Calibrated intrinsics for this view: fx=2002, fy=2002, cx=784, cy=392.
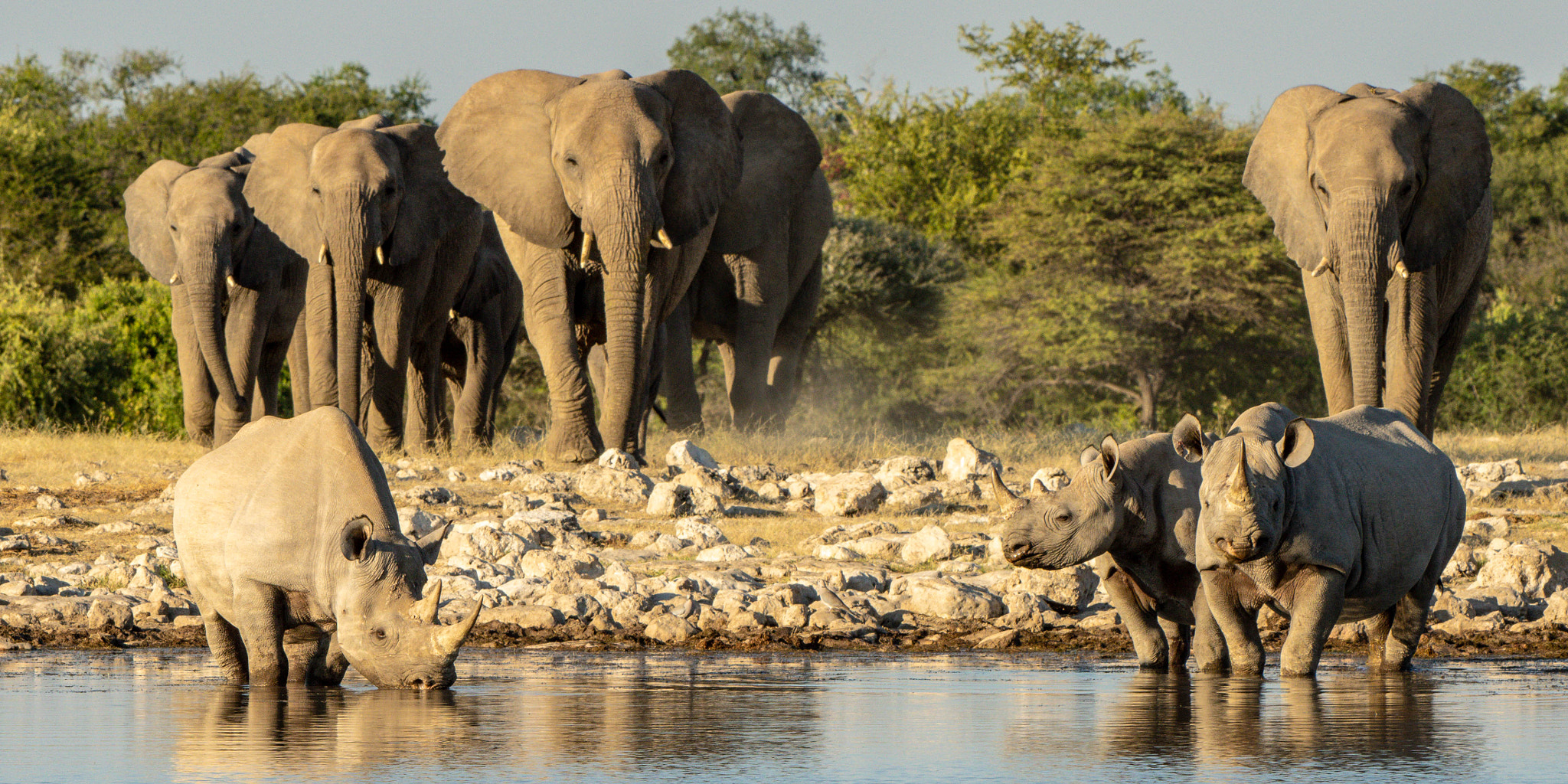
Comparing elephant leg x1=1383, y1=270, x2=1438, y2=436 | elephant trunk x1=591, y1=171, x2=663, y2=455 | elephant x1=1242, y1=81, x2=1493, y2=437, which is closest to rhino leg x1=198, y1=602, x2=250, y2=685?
elephant trunk x1=591, y1=171, x2=663, y2=455

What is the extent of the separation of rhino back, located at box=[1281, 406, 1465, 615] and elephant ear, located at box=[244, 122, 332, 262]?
389 inches

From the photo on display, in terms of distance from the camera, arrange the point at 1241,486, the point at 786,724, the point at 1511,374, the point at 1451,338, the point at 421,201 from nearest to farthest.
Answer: the point at 786,724 → the point at 1241,486 → the point at 1451,338 → the point at 421,201 → the point at 1511,374

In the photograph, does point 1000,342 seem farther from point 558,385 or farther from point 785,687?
point 785,687

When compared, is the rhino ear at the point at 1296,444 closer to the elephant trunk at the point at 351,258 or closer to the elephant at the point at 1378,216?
the elephant at the point at 1378,216

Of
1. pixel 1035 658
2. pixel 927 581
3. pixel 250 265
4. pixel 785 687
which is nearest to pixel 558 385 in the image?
pixel 250 265

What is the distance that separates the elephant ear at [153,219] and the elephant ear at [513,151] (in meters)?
3.39

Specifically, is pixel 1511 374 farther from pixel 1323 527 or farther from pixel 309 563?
pixel 309 563

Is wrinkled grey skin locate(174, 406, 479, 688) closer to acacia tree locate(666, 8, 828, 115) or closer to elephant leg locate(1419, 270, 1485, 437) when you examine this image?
elephant leg locate(1419, 270, 1485, 437)

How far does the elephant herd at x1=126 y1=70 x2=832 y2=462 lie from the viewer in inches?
592

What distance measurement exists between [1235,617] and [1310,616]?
1.04ft

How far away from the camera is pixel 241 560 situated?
718 cm

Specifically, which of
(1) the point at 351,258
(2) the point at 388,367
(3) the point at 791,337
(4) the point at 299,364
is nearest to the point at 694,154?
(1) the point at 351,258

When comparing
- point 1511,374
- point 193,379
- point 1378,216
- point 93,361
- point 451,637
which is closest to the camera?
point 451,637

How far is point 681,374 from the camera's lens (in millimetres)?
20031
